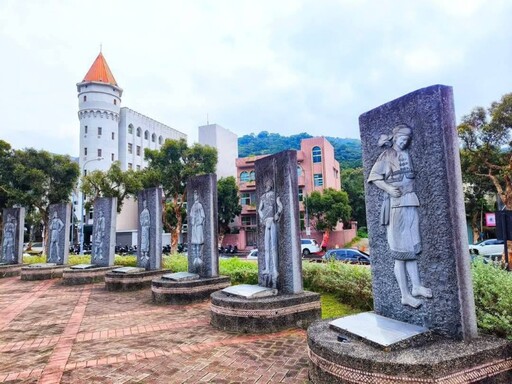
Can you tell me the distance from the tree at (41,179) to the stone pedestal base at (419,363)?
67.1 ft

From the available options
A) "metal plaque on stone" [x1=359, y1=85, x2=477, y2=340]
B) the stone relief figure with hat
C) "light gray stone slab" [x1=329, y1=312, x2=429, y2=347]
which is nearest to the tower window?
"metal plaque on stone" [x1=359, y1=85, x2=477, y2=340]

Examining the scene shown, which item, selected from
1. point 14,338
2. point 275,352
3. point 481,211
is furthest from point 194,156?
point 481,211

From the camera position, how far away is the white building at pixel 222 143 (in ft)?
119

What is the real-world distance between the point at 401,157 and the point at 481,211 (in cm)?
3047

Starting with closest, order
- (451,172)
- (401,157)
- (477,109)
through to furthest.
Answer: (451,172) < (401,157) < (477,109)

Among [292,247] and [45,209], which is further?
[45,209]

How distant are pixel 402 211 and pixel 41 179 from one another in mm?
20740

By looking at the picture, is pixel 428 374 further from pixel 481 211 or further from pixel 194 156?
pixel 481 211

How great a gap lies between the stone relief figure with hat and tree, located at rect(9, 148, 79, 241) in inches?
795

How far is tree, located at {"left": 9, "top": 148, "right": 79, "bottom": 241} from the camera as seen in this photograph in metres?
19.0

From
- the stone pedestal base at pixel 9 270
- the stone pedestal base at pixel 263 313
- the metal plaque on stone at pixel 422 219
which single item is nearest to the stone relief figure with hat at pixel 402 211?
the metal plaque on stone at pixel 422 219

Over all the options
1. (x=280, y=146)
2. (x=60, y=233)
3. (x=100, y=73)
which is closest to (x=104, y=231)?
(x=60, y=233)

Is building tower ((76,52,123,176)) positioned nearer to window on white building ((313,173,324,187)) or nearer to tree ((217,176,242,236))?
tree ((217,176,242,236))

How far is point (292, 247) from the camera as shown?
624 centimetres
